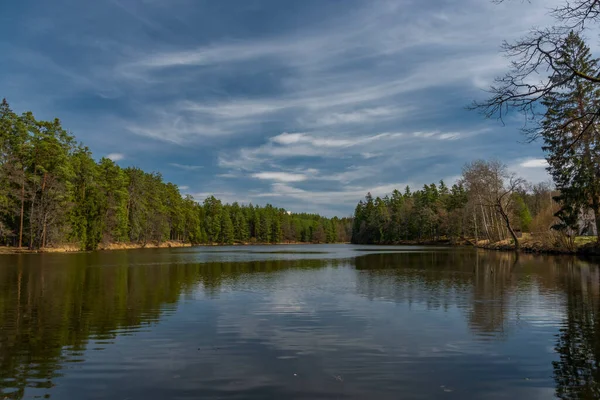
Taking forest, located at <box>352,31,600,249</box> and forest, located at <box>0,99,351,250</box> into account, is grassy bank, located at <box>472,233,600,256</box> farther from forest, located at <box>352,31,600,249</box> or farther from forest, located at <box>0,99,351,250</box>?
forest, located at <box>0,99,351,250</box>

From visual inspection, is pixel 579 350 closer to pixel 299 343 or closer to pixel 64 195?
pixel 299 343

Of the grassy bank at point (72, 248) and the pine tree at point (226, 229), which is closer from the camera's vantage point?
the grassy bank at point (72, 248)

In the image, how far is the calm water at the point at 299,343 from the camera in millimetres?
6809

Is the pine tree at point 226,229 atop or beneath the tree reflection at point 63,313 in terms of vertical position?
atop

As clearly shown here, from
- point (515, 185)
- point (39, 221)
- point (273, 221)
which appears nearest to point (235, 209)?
point (273, 221)

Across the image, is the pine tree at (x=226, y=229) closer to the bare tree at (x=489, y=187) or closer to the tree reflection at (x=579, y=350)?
the bare tree at (x=489, y=187)

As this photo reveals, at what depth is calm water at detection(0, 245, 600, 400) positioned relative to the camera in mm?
6809

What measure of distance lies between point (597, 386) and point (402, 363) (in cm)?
323

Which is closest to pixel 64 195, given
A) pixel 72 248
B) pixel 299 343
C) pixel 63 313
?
pixel 72 248

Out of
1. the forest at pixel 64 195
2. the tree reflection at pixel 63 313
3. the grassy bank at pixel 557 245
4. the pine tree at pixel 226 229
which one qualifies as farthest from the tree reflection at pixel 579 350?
the pine tree at pixel 226 229

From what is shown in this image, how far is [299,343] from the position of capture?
9.84 meters

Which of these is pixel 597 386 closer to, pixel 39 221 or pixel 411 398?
pixel 411 398

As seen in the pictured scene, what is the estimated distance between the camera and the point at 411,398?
6.33m

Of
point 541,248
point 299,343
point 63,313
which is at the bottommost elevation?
point 299,343
